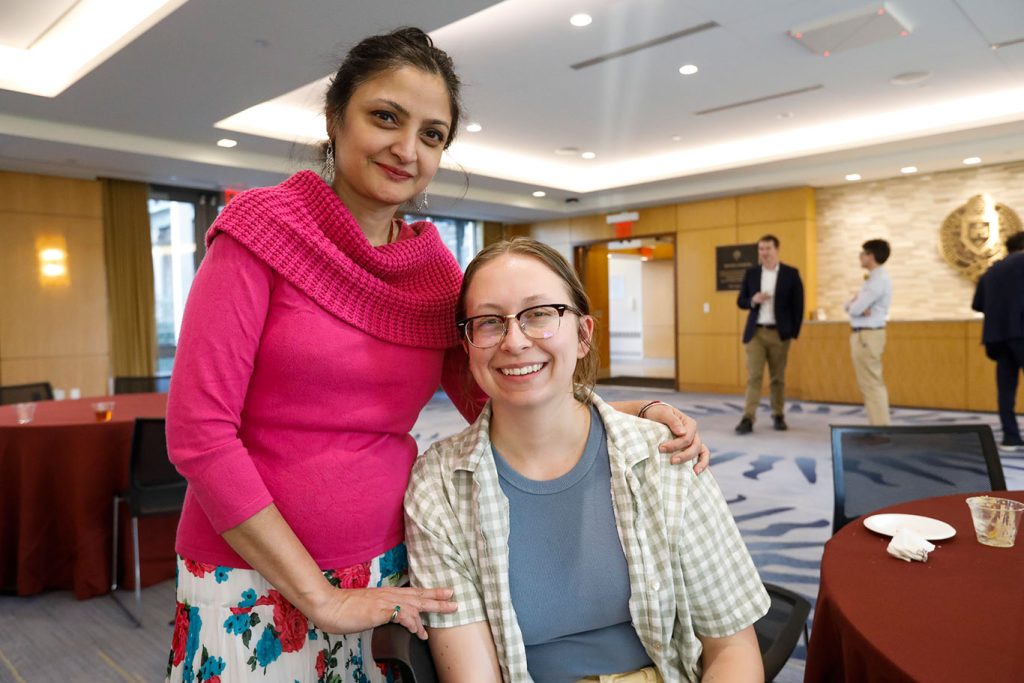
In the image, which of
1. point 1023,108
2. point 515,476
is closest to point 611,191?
point 1023,108

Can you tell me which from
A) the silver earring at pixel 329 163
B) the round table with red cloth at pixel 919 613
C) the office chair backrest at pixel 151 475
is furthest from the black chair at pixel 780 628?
the office chair backrest at pixel 151 475

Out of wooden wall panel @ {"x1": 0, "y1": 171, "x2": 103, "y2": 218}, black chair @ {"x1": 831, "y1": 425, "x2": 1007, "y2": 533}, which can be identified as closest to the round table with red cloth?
black chair @ {"x1": 831, "y1": 425, "x2": 1007, "y2": 533}

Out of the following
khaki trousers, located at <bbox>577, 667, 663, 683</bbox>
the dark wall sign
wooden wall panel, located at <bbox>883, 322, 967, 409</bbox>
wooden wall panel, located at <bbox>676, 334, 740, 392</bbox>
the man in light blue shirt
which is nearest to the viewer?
khaki trousers, located at <bbox>577, 667, 663, 683</bbox>

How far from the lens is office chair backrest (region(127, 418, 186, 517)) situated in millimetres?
3260

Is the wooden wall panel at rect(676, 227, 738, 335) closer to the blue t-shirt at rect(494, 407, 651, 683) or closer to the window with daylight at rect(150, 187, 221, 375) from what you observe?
the window with daylight at rect(150, 187, 221, 375)

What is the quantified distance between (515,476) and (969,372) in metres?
8.55

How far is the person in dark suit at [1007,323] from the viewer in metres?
5.89

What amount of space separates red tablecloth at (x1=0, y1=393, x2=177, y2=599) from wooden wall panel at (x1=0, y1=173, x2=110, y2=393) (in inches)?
215

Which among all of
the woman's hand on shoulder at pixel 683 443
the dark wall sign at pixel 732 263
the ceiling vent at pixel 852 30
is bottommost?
the woman's hand on shoulder at pixel 683 443

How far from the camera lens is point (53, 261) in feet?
26.7

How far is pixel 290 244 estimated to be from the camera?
1.09 meters

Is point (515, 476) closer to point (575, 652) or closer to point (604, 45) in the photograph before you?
point (575, 652)

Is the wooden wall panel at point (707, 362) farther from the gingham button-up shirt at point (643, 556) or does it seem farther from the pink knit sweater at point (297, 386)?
the pink knit sweater at point (297, 386)

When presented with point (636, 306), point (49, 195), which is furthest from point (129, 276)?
point (636, 306)
